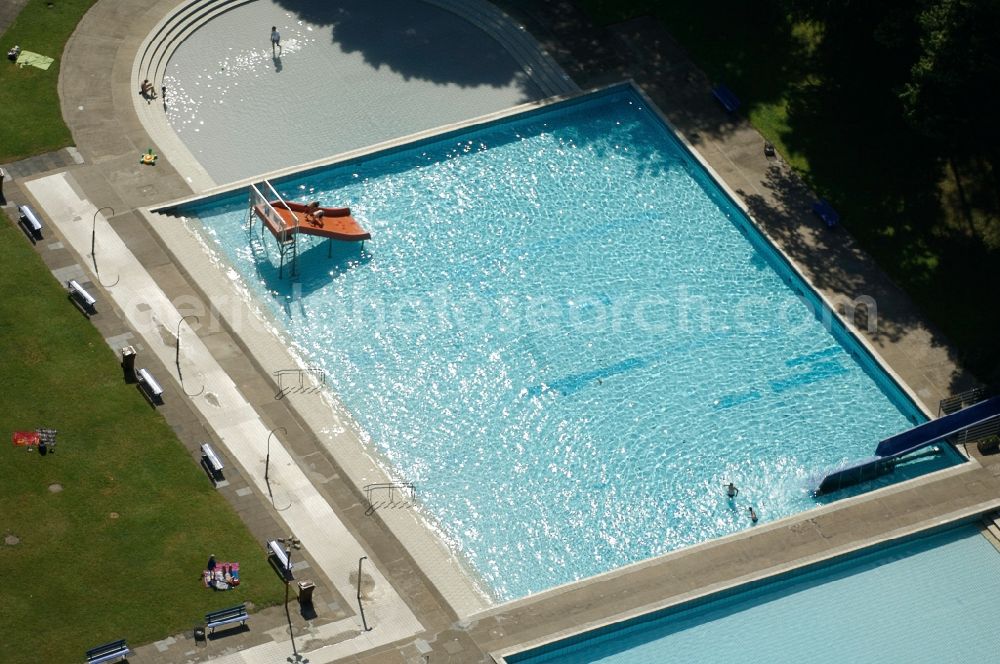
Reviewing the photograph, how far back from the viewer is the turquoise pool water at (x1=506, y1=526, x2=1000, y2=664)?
4828 cm

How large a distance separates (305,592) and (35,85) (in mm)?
25761

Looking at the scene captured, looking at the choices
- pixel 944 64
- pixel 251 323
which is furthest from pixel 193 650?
pixel 944 64

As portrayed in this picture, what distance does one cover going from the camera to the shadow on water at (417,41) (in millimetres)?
66000

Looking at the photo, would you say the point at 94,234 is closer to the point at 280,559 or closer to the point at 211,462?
the point at 211,462

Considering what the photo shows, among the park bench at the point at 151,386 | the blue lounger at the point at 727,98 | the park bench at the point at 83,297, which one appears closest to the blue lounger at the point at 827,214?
the blue lounger at the point at 727,98

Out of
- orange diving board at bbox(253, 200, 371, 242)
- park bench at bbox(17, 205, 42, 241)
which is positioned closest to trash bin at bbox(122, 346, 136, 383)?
park bench at bbox(17, 205, 42, 241)

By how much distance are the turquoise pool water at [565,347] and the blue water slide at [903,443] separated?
2.04 feet

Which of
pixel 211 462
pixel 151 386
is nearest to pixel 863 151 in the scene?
pixel 211 462

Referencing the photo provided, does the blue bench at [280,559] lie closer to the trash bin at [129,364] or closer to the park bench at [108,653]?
the park bench at [108,653]

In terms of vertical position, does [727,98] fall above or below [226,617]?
above

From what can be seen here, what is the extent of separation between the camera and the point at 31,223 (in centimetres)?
5688

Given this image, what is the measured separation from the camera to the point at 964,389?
56438mm

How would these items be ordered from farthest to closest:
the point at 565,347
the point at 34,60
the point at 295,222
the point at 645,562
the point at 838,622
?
the point at 34,60 < the point at 295,222 < the point at 565,347 < the point at 645,562 < the point at 838,622

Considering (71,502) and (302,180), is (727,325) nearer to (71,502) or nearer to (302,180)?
(302,180)
